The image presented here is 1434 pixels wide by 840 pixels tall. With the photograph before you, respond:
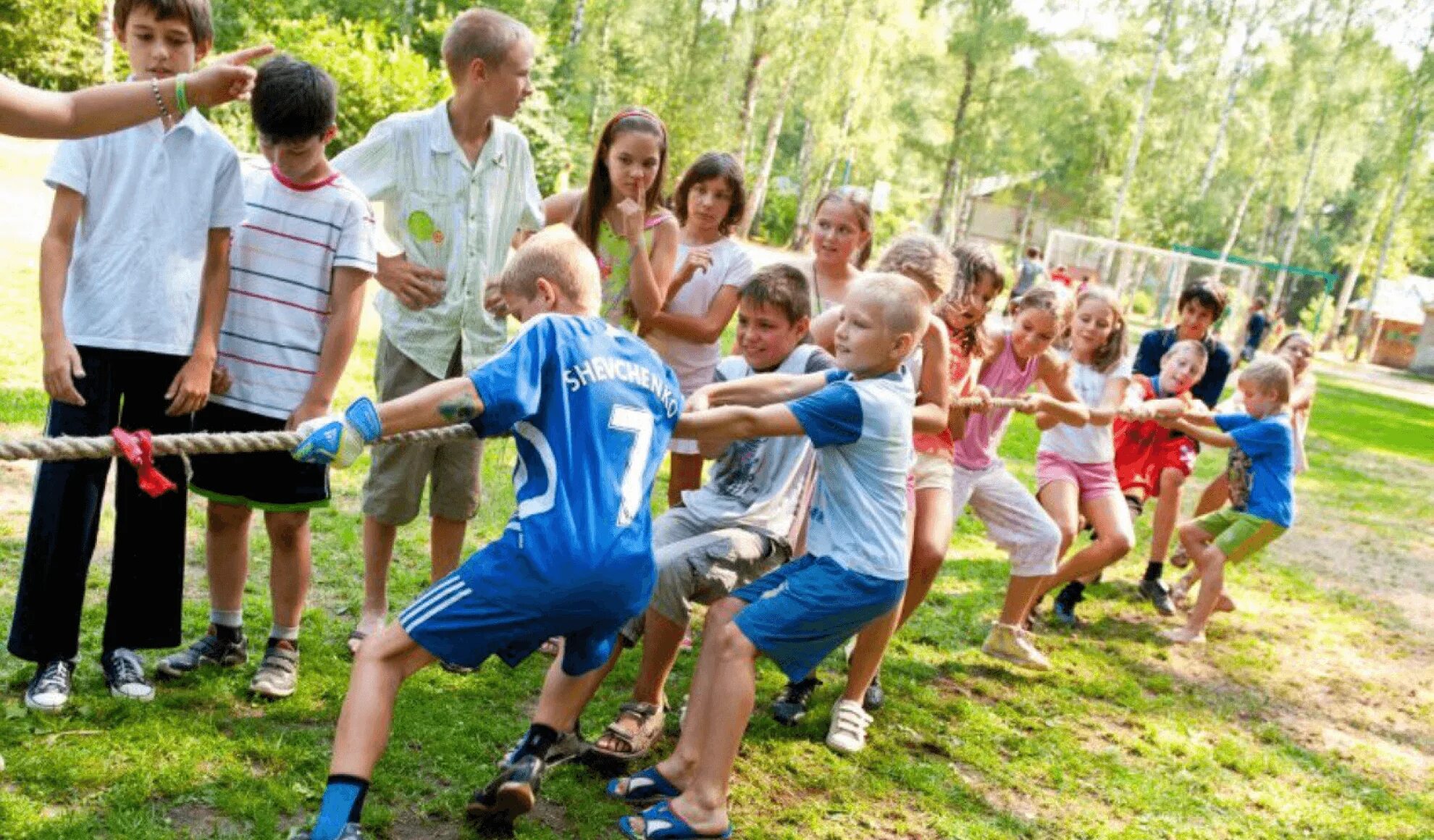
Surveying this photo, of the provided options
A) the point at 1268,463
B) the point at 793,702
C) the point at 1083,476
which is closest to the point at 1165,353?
the point at 1268,463

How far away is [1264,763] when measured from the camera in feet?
15.9

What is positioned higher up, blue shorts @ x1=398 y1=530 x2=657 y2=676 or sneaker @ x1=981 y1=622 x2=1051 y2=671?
blue shorts @ x1=398 y1=530 x2=657 y2=676

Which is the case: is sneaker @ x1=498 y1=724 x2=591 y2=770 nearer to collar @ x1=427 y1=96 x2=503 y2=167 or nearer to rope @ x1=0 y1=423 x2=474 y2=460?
rope @ x1=0 y1=423 x2=474 y2=460

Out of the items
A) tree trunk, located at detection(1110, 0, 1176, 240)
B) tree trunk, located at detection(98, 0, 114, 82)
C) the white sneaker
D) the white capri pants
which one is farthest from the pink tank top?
tree trunk, located at detection(1110, 0, 1176, 240)

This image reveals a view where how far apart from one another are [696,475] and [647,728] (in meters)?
1.40

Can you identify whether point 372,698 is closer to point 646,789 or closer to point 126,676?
point 646,789

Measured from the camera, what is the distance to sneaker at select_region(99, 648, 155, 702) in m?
3.56

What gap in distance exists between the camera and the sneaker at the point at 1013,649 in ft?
17.9

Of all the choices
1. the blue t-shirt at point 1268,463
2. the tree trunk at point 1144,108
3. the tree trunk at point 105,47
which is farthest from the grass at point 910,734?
the tree trunk at point 1144,108

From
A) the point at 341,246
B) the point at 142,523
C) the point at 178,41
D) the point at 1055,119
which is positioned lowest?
the point at 142,523

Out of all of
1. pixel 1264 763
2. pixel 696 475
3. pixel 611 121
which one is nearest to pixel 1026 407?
pixel 696 475

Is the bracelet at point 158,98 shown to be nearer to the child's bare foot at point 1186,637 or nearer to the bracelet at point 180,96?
the bracelet at point 180,96

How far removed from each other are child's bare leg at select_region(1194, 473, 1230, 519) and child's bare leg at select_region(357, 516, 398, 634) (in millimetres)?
5418

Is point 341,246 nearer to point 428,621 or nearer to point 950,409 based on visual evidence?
point 428,621
